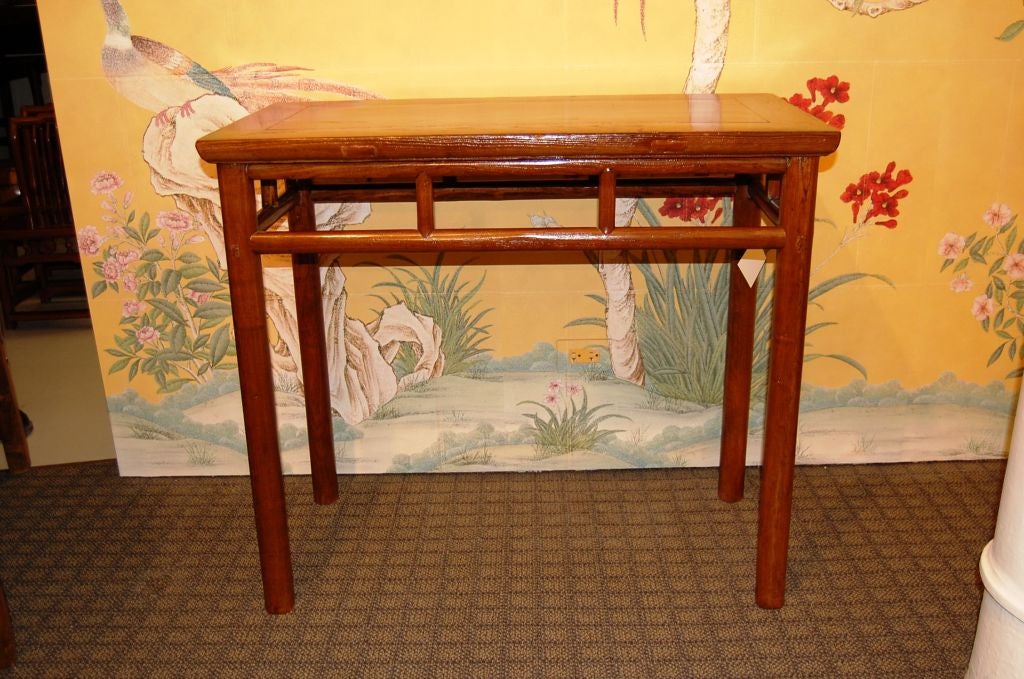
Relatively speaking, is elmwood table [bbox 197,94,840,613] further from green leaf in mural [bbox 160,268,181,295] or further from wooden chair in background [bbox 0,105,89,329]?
wooden chair in background [bbox 0,105,89,329]

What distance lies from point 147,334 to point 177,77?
59 cm

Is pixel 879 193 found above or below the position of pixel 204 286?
above

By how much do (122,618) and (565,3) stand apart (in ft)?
4.81

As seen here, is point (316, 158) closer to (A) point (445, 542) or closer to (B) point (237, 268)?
(B) point (237, 268)

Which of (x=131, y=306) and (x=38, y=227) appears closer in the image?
(x=131, y=306)

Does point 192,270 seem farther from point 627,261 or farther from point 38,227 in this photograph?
point 38,227

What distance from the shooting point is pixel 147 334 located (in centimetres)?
212

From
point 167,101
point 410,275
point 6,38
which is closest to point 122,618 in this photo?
point 410,275

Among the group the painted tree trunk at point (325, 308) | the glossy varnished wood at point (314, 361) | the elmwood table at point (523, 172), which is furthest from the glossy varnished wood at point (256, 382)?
the painted tree trunk at point (325, 308)

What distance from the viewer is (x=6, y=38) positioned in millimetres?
4523

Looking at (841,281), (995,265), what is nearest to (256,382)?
(841,281)

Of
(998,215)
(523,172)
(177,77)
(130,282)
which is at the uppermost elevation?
(177,77)

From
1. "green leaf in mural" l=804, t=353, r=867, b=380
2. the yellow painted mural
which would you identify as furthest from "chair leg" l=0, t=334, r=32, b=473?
"green leaf in mural" l=804, t=353, r=867, b=380

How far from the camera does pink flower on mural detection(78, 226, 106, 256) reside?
2051 mm
